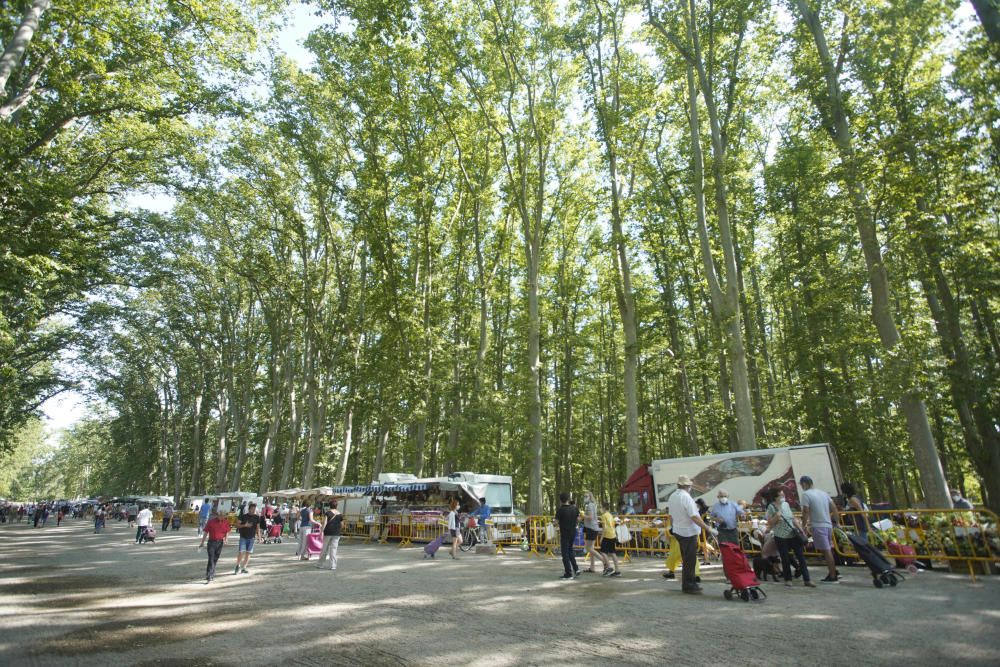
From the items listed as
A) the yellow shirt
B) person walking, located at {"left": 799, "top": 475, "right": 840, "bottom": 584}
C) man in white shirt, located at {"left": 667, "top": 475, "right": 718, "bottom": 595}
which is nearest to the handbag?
person walking, located at {"left": 799, "top": 475, "right": 840, "bottom": 584}

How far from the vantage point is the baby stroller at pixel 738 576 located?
7.10 metres

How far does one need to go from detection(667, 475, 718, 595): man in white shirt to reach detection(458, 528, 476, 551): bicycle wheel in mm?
10745

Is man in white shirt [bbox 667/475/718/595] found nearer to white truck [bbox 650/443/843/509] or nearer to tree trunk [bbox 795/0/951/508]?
white truck [bbox 650/443/843/509]

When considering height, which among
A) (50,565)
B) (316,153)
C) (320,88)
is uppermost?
(320,88)

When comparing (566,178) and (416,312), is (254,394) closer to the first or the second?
(416,312)

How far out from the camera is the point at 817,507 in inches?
338

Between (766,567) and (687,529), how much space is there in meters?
2.82

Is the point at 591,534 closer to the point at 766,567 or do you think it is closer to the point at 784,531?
the point at 766,567

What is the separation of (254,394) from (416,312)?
18.5 m

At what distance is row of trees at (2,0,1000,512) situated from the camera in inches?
539

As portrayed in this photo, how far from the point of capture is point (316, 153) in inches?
944

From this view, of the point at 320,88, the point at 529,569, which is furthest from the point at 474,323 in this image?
the point at 529,569

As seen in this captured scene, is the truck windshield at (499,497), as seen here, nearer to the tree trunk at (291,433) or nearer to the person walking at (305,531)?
the person walking at (305,531)

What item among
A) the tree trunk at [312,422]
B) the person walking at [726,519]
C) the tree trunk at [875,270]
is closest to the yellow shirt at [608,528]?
the person walking at [726,519]
